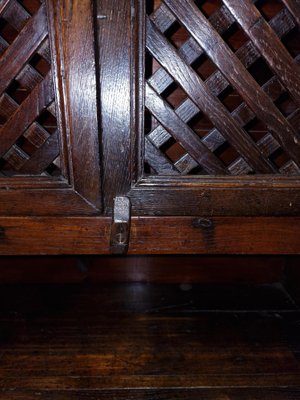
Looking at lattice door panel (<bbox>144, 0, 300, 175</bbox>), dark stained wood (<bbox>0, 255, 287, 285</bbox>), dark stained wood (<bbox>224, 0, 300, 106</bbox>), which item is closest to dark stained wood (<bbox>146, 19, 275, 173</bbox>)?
lattice door panel (<bbox>144, 0, 300, 175</bbox>)

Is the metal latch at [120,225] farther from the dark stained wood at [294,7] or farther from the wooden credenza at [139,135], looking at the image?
the dark stained wood at [294,7]

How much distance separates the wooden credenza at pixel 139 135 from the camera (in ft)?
2.27

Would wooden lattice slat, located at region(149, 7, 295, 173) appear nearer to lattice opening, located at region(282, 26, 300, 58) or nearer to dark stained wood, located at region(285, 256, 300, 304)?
lattice opening, located at region(282, 26, 300, 58)

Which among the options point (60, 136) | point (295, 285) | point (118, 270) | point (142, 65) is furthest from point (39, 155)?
point (295, 285)

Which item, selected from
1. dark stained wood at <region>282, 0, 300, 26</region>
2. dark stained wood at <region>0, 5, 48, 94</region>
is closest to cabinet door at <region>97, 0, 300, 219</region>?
dark stained wood at <region>282, 0, 300, 26</region>

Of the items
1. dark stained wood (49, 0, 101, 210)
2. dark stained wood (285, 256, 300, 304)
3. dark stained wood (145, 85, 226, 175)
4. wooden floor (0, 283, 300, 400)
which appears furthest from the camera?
dark stained wood (285, 256, 300, 304)

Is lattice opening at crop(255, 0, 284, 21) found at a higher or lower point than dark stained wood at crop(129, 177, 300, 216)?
higher

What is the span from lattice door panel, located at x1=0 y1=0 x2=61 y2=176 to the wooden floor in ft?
1.80

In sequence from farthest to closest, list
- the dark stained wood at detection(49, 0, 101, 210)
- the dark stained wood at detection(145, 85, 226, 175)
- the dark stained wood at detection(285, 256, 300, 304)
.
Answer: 1. the dark stained wood at detection(285, 256, 300, 304)
2. the dark stained wood at detection(145, 85, 226, 175)
3. the dark stained wood at detection(49, 0, 101, 210)

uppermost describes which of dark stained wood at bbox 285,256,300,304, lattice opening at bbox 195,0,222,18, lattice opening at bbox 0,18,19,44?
lattice opening at bbox 0,18,19,44

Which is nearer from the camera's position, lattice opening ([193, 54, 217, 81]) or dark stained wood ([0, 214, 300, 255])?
dark stained wood ([0, 214, 300, 255])

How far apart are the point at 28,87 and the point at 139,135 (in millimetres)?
305

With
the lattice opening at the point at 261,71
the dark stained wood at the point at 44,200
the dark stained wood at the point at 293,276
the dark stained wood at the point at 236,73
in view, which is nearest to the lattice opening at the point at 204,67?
the lattice opening at the point at 261,71

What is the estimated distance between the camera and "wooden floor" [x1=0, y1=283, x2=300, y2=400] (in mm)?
879
